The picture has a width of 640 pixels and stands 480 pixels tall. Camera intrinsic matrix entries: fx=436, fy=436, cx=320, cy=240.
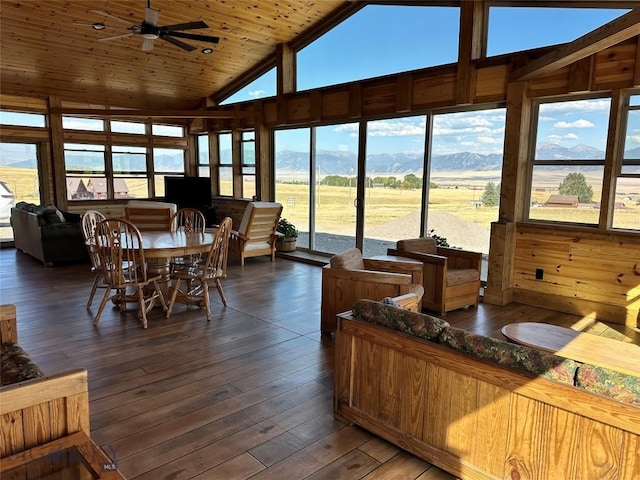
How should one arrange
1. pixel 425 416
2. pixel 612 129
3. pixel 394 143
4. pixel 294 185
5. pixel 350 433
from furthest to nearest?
pixel 294 185
pixel 394 143
pixel 612 129
pixel 350 433
pixel 425 416

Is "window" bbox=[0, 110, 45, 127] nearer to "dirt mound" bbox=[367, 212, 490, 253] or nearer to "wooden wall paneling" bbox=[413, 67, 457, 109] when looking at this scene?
"dirt mound" bbox=[367, 212, 490, 253]

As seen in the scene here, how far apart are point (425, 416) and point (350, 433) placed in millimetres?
520

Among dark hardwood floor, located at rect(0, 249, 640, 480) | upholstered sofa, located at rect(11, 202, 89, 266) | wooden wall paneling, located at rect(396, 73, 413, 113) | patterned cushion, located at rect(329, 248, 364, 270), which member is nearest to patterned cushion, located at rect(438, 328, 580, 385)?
dark hardwood floor, located at rect(0, 249, 640, 480)

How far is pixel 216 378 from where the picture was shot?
3.12 m

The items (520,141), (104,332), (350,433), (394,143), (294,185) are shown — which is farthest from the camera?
(294,185)

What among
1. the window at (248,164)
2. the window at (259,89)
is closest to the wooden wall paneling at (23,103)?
the window at (259,89)

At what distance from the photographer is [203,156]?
35.5 feet

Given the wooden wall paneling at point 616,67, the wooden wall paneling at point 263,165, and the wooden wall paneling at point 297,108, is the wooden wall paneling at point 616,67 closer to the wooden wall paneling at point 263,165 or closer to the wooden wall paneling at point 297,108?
the wooden wall paneling at point 297,108

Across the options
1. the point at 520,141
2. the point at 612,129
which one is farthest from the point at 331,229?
the point at 612,129

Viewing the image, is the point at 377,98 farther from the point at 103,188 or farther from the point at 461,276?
the point at 103,188

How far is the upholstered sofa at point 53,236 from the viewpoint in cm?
668

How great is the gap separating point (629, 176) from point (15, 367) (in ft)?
17.5

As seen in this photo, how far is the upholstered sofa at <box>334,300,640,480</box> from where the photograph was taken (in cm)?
163

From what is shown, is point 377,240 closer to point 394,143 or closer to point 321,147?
point 394,143
